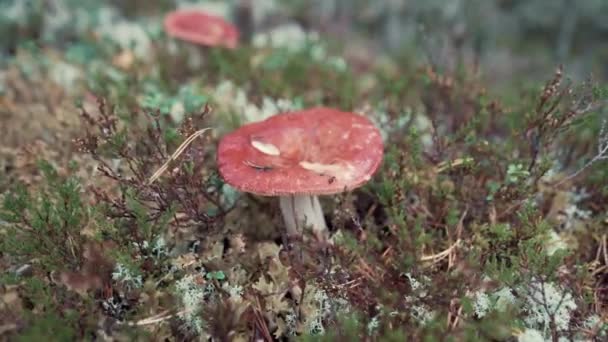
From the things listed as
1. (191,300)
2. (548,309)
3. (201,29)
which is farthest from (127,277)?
(201,29)

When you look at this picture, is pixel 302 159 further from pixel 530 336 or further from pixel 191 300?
pixel 530 336

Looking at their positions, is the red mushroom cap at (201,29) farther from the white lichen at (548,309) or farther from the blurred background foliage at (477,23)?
the white lichen at (548,309)

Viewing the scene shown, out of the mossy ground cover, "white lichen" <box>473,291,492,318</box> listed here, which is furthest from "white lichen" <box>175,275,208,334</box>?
"white lichen" <box>473,291,492,318</box>

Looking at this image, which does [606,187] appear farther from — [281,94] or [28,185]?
[28,185]

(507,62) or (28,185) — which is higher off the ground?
(28,185)

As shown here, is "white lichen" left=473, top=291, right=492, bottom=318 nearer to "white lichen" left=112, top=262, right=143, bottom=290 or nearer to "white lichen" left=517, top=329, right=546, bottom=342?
"white lichen" left=517, top=329, right=546, bottom=342

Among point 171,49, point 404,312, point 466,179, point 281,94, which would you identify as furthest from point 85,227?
point 171,49
